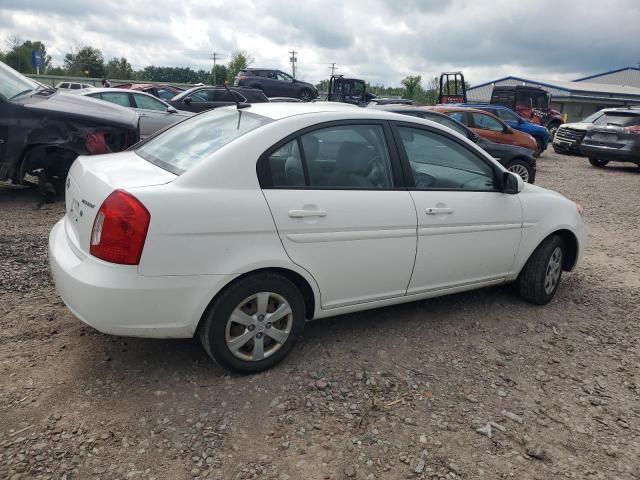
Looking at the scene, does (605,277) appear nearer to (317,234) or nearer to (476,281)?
(476,281)

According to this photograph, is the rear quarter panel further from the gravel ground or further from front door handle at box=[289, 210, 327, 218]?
front door handle at box=[289, 210, 327, 218]

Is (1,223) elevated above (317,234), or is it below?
below

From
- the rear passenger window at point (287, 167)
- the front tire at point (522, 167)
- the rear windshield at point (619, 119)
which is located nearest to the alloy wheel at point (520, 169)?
the front tire at point (522, 167)

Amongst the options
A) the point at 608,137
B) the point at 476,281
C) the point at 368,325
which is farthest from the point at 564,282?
the point at 608,137

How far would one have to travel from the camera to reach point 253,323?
→ 3.04 meters

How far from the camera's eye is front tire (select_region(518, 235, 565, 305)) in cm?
438

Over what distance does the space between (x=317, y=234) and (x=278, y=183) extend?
37cm

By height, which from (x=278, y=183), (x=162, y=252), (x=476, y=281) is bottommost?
(x=476, y=281)

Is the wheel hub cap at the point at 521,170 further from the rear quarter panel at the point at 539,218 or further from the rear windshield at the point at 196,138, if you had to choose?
the rear windshield at the point at 196,138

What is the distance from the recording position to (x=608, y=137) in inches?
572

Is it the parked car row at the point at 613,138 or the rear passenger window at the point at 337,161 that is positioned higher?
the parked car row at the point at 613,138

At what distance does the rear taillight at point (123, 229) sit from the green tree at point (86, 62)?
246ft

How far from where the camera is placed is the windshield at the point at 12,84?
21.0ft

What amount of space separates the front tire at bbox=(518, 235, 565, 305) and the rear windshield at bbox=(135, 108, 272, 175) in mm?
2557
